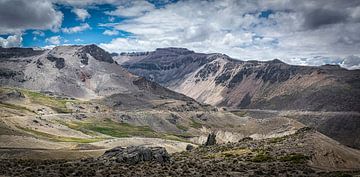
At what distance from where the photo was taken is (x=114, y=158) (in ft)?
239

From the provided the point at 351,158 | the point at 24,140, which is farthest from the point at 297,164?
the point at 24,140

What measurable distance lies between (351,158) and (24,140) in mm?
93204

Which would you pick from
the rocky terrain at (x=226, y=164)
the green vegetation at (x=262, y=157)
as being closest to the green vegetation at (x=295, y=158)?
the rocky terrain at (x=226, y=164)

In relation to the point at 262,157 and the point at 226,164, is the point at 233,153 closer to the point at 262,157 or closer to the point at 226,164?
the point at 262,157

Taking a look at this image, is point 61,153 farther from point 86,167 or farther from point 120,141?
point 120,141

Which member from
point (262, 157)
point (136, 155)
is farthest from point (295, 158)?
point (136, 155)

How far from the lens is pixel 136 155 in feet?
241

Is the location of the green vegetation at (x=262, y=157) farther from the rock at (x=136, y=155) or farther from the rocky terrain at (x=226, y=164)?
the rock at (x=136, y=155)

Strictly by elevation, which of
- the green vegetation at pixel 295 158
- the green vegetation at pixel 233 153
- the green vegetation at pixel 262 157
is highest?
the green vegetation at pixel 295 158

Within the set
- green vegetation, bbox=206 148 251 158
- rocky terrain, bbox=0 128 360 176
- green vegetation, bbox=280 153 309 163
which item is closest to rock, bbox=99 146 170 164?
rocky terrain, bbox=0 128 360 176

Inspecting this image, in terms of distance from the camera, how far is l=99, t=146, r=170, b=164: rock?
72062 millimetres

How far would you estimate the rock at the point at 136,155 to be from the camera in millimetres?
72062

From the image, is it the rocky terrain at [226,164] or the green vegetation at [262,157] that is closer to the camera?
the rocky terrain at [226,164]

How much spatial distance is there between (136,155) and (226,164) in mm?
16404
